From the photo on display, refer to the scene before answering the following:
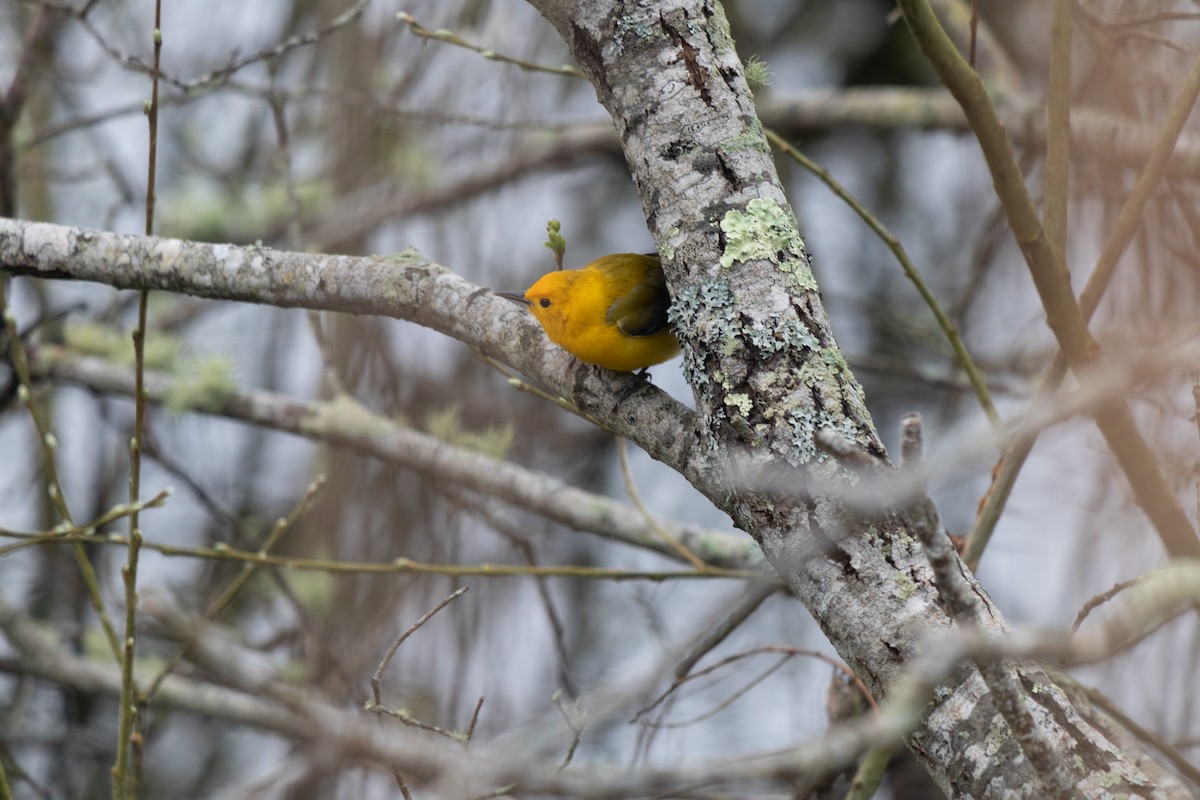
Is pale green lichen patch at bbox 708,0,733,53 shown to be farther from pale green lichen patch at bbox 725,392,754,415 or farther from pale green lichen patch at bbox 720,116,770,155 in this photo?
pale green lichen patch at bbox 725,392,754,415

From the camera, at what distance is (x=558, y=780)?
1.60 metres

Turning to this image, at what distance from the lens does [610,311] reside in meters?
2.32

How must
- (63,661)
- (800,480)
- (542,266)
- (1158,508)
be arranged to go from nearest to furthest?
(800,480), (1158,508), (63,661), (542,266)

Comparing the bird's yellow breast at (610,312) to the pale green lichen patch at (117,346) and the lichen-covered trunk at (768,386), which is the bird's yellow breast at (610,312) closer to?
the lichen-covered trunk at (768,386)

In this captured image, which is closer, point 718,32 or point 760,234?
point 760,234

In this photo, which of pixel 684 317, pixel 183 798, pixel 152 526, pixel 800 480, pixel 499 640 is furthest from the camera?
pixel 152 526

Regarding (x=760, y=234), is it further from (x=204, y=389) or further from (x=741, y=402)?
(x=204, y=389)

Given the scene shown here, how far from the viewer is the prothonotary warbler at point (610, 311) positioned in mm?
2156

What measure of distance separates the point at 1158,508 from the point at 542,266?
130 inches

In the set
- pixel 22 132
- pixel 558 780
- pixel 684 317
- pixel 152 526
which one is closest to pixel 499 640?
pixel 558 780

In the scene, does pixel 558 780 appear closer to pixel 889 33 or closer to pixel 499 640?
pixel 499 640

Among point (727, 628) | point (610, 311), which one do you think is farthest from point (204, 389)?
point (727, 628)

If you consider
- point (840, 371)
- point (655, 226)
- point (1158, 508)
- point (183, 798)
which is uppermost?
point (183, 798)

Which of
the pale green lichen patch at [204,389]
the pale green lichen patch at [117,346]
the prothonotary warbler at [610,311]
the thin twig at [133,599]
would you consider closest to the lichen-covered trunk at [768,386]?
the prothonotary warbler at [610,311]
